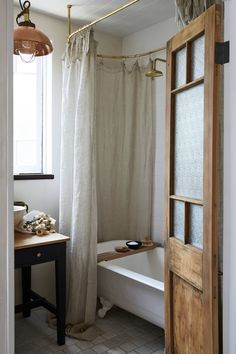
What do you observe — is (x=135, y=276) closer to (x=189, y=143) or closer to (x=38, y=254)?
(x=38, y=254)

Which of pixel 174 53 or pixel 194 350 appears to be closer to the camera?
pixel 194 350

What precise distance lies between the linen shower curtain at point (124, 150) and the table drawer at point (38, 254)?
3.41 feet

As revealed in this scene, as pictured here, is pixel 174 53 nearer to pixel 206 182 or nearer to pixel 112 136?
pixel 206 182

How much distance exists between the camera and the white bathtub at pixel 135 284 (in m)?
2.36

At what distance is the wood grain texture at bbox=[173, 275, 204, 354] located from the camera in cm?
171

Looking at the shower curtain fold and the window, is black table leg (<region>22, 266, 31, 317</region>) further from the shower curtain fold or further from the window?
the window

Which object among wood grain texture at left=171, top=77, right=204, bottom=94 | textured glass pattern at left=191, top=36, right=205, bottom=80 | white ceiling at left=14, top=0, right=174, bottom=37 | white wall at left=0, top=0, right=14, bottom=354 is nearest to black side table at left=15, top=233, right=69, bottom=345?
white wall at left=0, top=0, right=14, bottom=354

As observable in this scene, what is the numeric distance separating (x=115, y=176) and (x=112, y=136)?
0.41m

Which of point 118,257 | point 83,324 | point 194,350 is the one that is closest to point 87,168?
point 118,257

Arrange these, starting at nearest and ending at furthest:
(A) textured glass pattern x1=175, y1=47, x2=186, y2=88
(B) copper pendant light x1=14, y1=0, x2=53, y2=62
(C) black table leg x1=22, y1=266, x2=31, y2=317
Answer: (A) textured glass pattern x1=175, y1=47, x2=186, y2=88, (B) copper pendant light x1=14, y1=0, x2=53, y2=62, (C) black table leg x1=22, y1=266, x2=31, y2=317

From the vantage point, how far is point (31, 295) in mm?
2758

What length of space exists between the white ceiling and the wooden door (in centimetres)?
101

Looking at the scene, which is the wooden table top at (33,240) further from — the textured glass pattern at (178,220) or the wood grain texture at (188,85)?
the wood grain texture at (188,85)

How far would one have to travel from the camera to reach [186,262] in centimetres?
181
